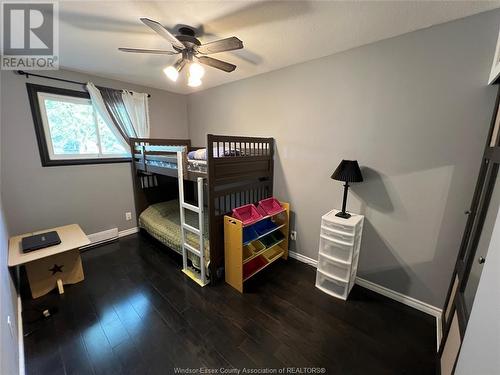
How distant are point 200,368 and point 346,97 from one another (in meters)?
2.62

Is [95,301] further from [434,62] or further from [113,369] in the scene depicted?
[434,62]

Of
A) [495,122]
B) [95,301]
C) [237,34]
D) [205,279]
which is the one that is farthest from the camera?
[205,279]

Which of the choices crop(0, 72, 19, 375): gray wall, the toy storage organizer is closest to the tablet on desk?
crop(0, 72, 19, 375): gray wall

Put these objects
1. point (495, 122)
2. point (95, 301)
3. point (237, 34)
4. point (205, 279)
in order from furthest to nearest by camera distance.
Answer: point (205, 279)
point (95, 301)
point (237, 34)
point (495, 122)

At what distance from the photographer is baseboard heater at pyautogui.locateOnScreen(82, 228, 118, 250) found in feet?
9.49

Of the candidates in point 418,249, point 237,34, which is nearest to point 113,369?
point 418,249

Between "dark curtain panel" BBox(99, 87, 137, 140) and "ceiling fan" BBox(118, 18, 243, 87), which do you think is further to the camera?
"dark curtain panel" BBox(99, 87, 137, 140)

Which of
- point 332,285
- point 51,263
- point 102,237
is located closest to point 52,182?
point 102,237

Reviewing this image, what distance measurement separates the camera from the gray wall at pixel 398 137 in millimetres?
1500

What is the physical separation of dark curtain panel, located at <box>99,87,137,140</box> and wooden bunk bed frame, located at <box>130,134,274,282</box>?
0.51ft

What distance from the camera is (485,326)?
2.38ft

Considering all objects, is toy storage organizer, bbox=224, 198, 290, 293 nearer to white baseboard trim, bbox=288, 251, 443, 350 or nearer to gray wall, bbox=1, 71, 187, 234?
white baseboard trim, bbox=288, 251, 443, 350
